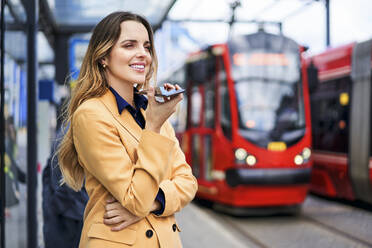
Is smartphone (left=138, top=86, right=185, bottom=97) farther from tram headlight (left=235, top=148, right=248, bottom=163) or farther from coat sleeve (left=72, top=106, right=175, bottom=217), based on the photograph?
tram headlight (left=235, top=148, right=248, bottom=163)

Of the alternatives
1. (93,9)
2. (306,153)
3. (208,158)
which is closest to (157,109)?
(306,153)

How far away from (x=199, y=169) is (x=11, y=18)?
535 centimetres

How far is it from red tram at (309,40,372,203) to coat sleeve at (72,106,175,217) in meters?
7.02

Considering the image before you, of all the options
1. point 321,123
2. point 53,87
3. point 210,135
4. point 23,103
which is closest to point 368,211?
point 321,123

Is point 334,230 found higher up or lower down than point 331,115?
lower down

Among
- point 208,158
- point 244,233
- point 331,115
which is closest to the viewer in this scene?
point 244,233

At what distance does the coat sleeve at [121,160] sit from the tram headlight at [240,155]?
6003 mm

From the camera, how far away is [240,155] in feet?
25.3

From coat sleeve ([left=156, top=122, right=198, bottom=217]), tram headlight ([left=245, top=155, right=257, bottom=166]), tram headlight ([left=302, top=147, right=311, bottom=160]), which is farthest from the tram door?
coat sleeve ([left=156, top=122, right=198, bottom=217])

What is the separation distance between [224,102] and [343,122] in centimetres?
267

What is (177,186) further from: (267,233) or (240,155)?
(240,155)

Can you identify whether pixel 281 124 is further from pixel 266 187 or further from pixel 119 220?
pixel 119 220

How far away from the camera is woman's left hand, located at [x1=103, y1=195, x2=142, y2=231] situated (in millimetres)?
1782

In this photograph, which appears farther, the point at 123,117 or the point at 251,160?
the point at 251,160
